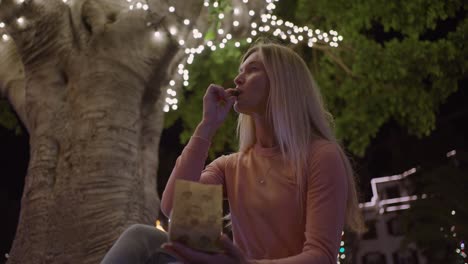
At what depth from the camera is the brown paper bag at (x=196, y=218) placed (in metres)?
1.59

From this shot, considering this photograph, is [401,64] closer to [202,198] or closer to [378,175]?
[202,198]

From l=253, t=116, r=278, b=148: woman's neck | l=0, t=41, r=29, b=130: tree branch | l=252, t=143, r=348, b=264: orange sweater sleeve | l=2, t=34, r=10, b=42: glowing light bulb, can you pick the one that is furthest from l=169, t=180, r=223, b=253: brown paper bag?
l=2, t=34, r=10, b=42: glowing light bulb

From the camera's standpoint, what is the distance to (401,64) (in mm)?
8250

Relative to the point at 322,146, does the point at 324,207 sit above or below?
below

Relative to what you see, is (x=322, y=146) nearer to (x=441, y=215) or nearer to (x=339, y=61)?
(x=339, y=61)

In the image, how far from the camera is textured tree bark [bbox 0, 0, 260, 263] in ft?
12.6

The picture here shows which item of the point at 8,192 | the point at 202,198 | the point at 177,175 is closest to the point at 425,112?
the point at 177,175

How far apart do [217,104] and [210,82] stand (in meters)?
6.64

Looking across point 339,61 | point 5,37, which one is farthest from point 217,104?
point 339,61

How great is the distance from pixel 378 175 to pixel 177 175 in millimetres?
19801

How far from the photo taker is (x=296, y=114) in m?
2.38

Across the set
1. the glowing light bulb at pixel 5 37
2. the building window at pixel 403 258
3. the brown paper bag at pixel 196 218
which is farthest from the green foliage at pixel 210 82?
the building window at pixel 403 258

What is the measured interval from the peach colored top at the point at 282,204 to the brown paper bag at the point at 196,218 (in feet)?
1.59

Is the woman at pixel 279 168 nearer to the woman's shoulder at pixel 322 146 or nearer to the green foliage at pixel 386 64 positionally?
the woman's shoulder at pixel 322 146
